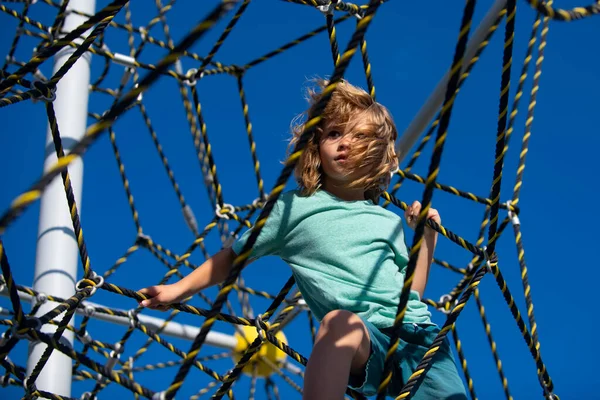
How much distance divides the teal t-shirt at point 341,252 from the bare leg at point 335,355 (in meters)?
0.10

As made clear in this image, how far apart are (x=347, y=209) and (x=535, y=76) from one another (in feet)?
2.41

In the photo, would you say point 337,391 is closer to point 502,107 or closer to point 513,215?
point 502,107

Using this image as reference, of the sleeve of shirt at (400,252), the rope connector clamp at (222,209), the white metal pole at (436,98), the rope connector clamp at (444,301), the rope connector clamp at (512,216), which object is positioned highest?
the white metal pole at (436,98)

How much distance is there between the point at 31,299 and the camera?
5.51 feet

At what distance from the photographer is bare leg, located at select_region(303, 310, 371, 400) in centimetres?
82

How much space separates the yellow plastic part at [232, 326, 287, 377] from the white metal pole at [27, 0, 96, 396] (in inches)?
27.2

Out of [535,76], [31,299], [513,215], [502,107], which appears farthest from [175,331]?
[502,107]

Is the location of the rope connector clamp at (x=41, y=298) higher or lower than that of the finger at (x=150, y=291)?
higher

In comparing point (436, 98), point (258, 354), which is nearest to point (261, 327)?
point (436, 98)

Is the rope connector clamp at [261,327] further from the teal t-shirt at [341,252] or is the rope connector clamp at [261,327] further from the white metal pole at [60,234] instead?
the white metal pole at [60,234]

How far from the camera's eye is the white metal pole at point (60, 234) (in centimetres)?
154

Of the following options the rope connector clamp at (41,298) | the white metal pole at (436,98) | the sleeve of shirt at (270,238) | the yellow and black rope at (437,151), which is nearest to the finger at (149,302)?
the sleeve of shirt at (270,238)

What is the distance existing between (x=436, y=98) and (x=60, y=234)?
0.78 m

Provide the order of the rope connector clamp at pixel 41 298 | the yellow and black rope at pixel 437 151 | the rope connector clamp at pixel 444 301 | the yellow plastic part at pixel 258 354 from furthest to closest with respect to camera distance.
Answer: the yellow plastic part at pixel 258 354
the rope connector clamp at pixel 444 301
the rope connector clamp at pixel 41 298
the yellow and black rope at pixel 437 151
